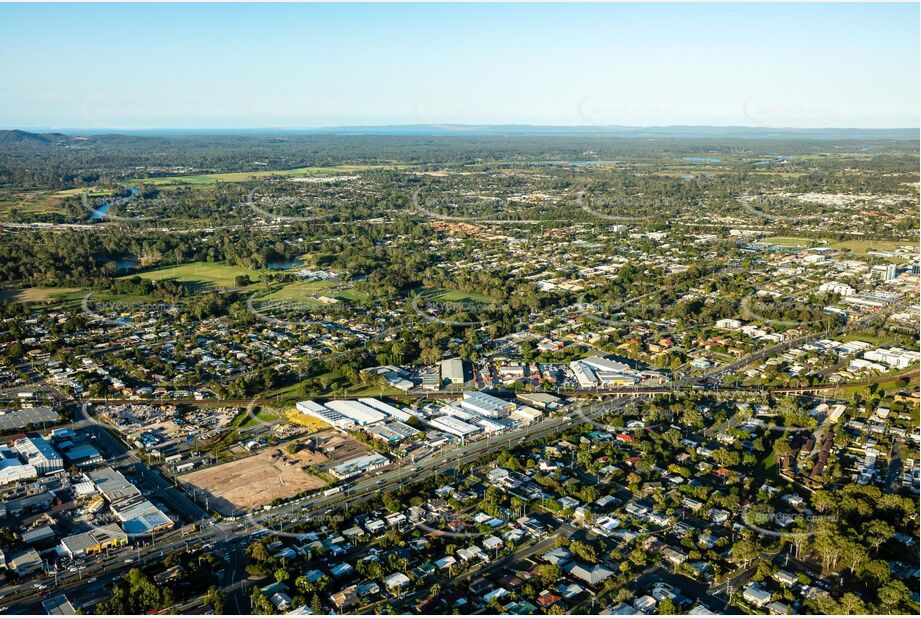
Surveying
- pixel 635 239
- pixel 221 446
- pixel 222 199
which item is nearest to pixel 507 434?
pixel 221 446

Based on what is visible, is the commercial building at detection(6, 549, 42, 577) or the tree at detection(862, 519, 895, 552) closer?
the commercial building at detection(6, 549, 42, 577)

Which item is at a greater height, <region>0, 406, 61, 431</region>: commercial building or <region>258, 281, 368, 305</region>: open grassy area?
<region>258, 281, 368, 305</region>: open grassy area

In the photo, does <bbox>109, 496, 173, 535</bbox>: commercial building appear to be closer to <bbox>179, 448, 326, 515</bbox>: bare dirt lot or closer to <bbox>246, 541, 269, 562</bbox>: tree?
<bbox>179, 448, 326, 515</bbox>: bare dirt lot

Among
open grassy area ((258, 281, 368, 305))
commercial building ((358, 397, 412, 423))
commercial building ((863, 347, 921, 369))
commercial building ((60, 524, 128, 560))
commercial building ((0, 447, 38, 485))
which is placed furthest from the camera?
open grassy area ((258, 281, 368, 305))

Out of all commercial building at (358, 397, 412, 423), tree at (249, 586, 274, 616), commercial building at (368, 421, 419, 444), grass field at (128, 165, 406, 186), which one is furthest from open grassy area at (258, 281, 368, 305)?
grass field at (128, 165, 406, 186)

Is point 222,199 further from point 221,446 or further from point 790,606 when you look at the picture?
point 790,606

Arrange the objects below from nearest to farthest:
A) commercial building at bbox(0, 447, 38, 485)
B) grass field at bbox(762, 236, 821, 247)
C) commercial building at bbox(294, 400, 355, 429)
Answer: commercial building at bbox(0, 447, 38, 485), commercial building at bbox(294, 400, 355, 429), grass field at bbox(762, 236, 821, 247)
